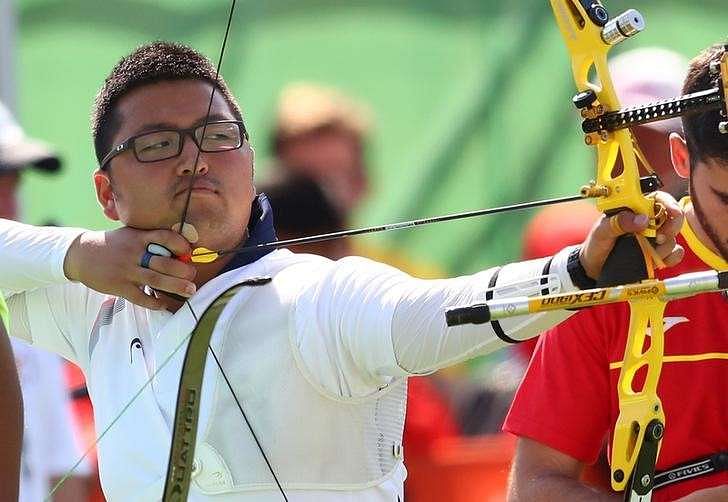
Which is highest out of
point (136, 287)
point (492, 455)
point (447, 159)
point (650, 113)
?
point (650, 113)

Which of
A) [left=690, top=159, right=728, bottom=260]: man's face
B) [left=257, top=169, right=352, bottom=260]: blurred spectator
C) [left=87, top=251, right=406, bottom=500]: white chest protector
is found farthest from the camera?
[left=257, top=169, right=352, bottom=260]: blurred spectator

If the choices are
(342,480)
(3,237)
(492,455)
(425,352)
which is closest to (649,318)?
(425,352)

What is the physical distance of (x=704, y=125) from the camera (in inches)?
116

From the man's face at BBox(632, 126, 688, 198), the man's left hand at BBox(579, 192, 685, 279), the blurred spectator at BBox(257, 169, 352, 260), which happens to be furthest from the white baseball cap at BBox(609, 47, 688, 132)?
the man's left hand at BBox(579, 192, 685, 279)

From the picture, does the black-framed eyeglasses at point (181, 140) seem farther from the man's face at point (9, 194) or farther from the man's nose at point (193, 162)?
the man's face at point (9, 194)

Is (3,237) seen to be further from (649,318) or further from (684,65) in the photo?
(684,65)

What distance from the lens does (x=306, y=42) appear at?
5855 mm

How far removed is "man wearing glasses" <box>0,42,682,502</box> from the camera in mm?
2713

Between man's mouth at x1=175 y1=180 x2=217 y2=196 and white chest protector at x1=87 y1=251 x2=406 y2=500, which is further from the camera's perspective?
man's mouth at x1=175 y1=180 x2=217 y2=196

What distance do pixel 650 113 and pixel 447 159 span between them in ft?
11.0

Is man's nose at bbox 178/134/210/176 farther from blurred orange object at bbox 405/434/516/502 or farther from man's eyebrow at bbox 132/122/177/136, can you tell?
blurred orange object at bbox 405/434/516/502

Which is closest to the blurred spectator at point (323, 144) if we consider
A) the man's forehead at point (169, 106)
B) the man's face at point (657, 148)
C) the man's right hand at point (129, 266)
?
the man's face at point (657, 148)

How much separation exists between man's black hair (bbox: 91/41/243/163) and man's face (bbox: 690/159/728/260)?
834 mm

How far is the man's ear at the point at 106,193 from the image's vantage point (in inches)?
128
